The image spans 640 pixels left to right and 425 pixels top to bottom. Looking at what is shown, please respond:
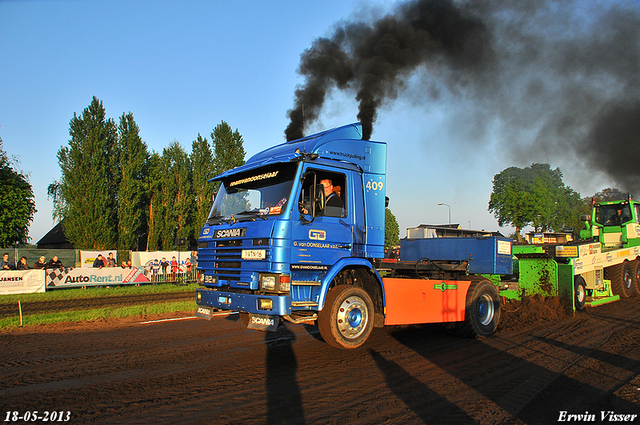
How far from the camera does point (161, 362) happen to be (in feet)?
20.2

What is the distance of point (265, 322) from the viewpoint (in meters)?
5.84

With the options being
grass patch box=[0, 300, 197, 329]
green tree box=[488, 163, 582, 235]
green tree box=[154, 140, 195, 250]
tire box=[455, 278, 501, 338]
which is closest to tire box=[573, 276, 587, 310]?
tire box=[455, 278, 501, 338]

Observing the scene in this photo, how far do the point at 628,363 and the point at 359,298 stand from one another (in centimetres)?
400

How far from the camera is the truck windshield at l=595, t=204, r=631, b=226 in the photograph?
15125mm

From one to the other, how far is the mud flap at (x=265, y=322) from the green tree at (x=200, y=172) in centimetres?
3890

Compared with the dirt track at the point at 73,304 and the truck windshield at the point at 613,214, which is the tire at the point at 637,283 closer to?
the truck windshield at the point at 613,214

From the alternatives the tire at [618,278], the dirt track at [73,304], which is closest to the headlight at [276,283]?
the dirt track at [73,304]

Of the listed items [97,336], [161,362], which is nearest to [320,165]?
[161,362]

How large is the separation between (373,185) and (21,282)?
17792mm

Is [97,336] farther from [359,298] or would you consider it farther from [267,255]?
[359,298]

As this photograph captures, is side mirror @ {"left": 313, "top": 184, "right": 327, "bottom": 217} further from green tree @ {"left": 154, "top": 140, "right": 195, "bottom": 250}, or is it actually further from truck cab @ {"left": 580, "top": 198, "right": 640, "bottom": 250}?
green tree @ {"left": 154, "top": 140, "right": 195, "bottom": 250}

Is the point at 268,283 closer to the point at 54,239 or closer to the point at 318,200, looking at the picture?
the point at 318,200

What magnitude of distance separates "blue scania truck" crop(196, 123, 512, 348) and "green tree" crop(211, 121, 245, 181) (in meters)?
38.2

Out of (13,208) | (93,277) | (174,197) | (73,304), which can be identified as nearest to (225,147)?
(174,197)
